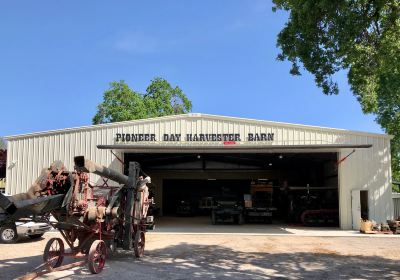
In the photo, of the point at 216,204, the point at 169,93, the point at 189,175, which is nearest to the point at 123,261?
the point at 216,204

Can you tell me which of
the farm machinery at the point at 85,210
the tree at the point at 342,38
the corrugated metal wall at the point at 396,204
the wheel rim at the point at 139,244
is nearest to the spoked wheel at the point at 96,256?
the farm machinery at the point at 85,210

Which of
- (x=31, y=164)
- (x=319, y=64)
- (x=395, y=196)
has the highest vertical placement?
(x=319, y=64)

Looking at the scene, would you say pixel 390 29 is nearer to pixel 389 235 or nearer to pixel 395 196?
pixel 389 235

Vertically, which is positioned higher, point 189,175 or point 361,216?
point 189,175

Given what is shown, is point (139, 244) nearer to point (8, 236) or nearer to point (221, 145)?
point (8, 236)

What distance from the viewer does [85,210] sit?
915 cm

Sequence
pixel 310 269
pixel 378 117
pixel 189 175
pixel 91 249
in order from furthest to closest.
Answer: pixel 189 175 < pixel 378 117 < pixel 310 269 < pixel 91 249

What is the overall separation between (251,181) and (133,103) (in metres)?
21.4

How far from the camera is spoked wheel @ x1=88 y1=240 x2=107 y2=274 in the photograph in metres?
9.48

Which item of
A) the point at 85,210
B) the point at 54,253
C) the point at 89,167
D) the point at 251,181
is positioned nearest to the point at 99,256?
the point at 54,253

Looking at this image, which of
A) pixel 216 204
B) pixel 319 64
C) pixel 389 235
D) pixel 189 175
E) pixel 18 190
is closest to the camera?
pixel 319 64

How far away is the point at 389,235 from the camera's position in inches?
787

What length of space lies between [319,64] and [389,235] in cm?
1098

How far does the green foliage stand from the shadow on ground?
119 feet
